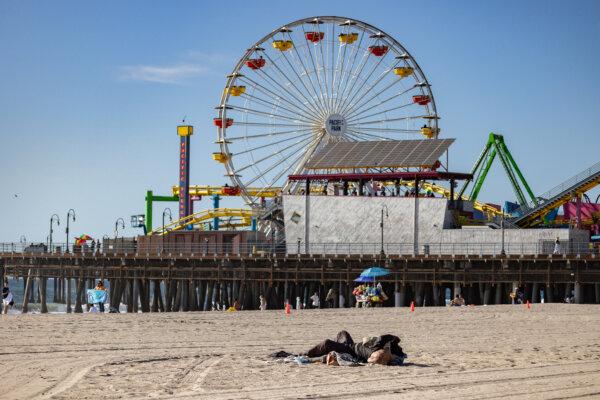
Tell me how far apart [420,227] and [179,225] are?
1188 inches

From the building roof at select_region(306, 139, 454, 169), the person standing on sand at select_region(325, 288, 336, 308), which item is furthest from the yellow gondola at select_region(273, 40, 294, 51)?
the person standing on sand at select_region(325, 288, 336, 308)

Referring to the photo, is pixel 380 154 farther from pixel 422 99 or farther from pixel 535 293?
pixel 535 293

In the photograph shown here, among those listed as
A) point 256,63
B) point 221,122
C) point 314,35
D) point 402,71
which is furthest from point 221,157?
point 402,71

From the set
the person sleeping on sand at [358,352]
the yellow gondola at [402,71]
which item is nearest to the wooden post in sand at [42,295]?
the yellow gondola at [402,71]

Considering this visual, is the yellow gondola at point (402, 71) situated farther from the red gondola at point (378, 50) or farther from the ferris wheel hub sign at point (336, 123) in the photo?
the ferris wheel hub sign at point (336, 123)

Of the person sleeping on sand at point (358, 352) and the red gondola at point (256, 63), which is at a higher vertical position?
the red gondola at point (256, 63)

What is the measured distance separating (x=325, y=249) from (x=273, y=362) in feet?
143

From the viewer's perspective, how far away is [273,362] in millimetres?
21672

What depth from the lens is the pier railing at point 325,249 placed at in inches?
2247

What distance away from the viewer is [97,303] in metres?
42.7

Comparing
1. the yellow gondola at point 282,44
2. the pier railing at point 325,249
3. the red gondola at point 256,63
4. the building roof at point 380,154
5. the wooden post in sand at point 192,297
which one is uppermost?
the yellow gondola at point 282,44

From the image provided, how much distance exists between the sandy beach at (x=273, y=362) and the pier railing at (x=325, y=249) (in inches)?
835

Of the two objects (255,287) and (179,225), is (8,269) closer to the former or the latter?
(179,225)

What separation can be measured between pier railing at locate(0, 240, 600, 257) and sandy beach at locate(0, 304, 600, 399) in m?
21.2
